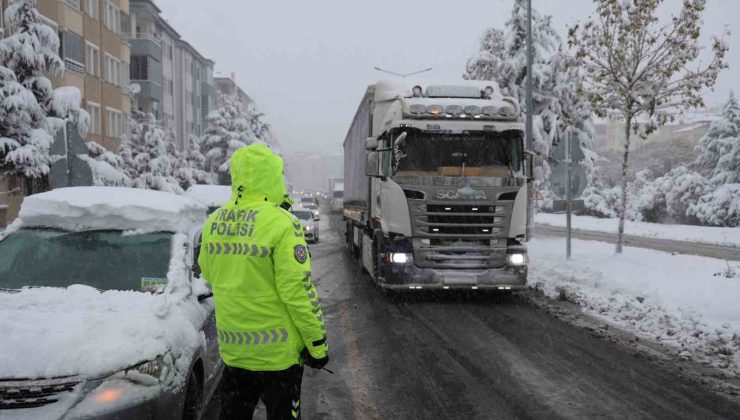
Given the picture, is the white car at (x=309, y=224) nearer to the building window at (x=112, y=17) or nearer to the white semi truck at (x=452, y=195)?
the white semi truck at (x=452, y=195)

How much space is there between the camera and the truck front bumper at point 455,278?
11.3m

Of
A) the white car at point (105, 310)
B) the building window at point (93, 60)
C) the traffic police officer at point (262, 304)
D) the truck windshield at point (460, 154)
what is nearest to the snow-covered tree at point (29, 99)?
the truck windshield at point (460, 154)

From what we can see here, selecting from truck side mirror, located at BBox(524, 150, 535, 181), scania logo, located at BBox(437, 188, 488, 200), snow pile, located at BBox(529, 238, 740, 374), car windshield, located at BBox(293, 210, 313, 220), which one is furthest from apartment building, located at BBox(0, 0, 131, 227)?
snow pile, located at BBox(529, 238, 740, 374)

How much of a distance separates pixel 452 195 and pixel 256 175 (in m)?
7.99

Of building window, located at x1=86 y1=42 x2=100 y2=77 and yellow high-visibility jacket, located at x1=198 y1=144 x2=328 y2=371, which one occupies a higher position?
building window, located at x1=86 y1=42 x2=100 y2=77

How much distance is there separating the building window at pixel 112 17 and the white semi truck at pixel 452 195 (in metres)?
27.8

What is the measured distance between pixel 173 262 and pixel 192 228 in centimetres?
75

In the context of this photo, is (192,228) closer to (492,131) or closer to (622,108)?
(492,131)

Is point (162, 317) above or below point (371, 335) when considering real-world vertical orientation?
above

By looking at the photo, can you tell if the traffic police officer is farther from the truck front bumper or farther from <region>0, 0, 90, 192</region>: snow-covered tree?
<region>0, 0, 90, 192</region>: snow-covered tree

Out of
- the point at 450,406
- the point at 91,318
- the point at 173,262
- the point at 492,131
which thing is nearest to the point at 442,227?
the point at 492,131

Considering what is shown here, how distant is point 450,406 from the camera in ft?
18.8

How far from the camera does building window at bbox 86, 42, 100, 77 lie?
31.6 metres

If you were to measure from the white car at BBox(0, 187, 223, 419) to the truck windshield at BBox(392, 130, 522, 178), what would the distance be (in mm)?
5739
